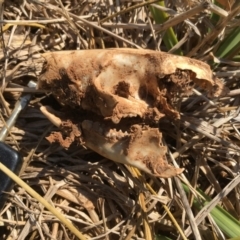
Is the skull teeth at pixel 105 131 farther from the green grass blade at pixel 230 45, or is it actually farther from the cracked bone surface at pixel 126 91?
the green grass blade at pixel 230 45

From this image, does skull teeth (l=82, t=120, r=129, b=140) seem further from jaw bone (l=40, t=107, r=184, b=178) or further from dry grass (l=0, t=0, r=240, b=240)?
dry grass (l=0, t=0, r=240, b=240)

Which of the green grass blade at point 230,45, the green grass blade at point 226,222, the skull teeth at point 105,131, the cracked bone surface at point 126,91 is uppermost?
the green grass blade at point 230,45

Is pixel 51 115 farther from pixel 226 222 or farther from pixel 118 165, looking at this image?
pixel 226 222

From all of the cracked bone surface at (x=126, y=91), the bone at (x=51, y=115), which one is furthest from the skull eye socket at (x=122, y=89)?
the bone at (x=51, y=115)

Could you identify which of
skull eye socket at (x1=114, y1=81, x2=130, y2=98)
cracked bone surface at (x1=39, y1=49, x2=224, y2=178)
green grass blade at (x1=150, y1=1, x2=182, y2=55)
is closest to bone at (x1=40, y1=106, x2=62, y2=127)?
cracked bone surface at (x1=39, y1=49, x2=224, y2=178)

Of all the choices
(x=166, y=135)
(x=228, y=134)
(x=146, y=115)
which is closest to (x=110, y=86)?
(x=146, y=115)

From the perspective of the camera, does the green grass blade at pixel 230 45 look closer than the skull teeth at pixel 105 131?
No

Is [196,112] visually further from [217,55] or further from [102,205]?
[102,205]

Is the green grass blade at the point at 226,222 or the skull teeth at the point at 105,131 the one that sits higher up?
the skull teeth at the point at 105,131
